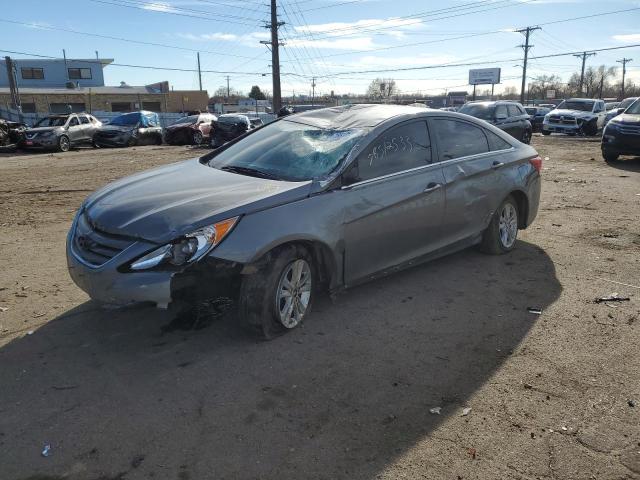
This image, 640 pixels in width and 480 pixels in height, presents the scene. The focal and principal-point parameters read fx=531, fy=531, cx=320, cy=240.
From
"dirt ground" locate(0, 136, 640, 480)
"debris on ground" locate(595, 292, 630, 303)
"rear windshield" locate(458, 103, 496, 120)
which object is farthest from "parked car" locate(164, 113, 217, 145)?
"debris on ground" locate(595, 292, 630, 303)

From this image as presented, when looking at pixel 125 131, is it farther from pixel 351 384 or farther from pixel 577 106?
pixel 351 384

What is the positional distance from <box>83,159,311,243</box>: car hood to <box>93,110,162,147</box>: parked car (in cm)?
2024

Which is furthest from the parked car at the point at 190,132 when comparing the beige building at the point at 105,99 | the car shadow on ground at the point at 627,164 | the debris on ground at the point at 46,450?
the beige building at the point at 105,99

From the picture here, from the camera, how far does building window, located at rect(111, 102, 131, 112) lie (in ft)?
188

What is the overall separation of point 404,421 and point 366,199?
72.2 inches

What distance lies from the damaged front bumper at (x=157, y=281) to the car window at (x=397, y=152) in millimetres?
1464

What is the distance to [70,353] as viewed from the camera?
12.0 ft

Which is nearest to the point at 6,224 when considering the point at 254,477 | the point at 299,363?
the point at 299,363

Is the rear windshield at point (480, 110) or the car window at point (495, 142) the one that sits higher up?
the rear windshield at point (480, 110)

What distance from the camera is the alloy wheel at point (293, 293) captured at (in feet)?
12.4

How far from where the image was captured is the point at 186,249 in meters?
3.38

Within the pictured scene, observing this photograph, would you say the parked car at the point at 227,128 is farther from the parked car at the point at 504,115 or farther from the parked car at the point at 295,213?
the parked car at the point at 295,213

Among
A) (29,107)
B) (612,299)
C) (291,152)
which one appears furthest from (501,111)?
(29,107)

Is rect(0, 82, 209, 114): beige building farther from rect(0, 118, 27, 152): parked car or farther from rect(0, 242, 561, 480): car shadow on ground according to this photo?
rect(0, 242, 561, 480): car shadow on ground
